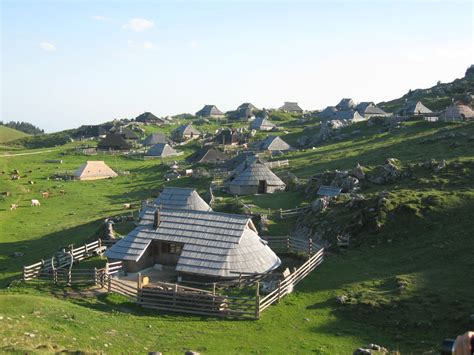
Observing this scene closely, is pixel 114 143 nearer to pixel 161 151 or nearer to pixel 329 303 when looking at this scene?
pixel 161 151

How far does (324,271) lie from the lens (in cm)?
3106

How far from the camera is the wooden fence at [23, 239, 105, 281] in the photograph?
31688 mm

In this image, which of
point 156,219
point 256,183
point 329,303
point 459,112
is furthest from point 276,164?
point 329,303

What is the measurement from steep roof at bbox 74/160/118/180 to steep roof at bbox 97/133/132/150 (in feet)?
93.0

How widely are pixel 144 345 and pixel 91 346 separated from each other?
7.23 feet

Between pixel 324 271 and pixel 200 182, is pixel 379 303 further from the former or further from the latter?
pixel 200 182

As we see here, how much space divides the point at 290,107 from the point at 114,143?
83.9m

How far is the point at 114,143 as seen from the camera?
113 metres

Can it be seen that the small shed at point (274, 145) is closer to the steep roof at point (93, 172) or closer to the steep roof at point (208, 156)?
the steep roof at point (208, 156)

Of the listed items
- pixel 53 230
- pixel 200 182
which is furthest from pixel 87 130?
pixel 53 230

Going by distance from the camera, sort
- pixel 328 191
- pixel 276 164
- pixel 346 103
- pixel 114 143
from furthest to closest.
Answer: pixel 346 103
pixel 114 143
pixel 276 164
pixel 328 191

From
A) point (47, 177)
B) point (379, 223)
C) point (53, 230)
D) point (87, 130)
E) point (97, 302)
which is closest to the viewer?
point (97, 302)

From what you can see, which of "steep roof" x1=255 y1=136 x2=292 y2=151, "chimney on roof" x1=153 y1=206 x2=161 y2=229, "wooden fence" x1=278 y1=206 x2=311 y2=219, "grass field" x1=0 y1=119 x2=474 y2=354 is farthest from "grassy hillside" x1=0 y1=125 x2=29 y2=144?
"chimney on roof" x1=153 y1=206 x2=161 y2=229

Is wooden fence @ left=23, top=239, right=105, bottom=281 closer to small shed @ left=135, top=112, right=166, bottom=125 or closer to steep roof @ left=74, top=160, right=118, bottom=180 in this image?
steep roof @ left=74, top=160, right=118, bottom=180
